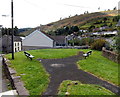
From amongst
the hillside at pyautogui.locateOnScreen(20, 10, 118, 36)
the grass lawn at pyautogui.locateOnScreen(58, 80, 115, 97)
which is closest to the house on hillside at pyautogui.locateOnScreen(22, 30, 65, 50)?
the grass lawn at pyautogui.locateOnScreen(58, 80, 115, 97)

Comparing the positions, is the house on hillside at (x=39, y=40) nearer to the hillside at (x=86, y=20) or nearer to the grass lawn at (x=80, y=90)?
the grass lawn at (x=80, y=90)

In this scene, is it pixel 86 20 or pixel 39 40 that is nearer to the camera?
pixel 39 40

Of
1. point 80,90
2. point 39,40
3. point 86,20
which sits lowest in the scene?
point 80,90

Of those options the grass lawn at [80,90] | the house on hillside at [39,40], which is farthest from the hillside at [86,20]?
the grass lawn at [80,90]

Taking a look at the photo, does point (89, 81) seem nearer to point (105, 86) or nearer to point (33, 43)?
point (105, 86)

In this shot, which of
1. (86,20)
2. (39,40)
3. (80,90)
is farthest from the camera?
(86,20)

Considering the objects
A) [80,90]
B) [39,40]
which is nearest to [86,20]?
[39,40]

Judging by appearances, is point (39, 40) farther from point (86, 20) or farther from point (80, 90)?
point (86, 20)

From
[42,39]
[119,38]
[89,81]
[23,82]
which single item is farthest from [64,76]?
[42,39]

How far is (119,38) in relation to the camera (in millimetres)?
9430

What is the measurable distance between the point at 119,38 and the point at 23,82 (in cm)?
624

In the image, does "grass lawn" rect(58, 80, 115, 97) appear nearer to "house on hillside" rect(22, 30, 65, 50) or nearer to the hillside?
"house on hillside" rect(22, 30, 65, 50)

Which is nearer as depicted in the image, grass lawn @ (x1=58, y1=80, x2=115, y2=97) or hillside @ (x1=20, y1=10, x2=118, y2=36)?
grass lawn @ (x1=58, y1=80, x2=115, y2=97)

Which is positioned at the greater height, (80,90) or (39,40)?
(39,40)
